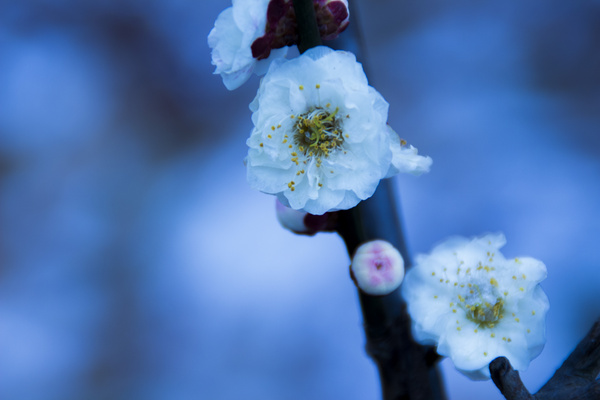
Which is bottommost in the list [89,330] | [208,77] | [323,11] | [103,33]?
[323,11]

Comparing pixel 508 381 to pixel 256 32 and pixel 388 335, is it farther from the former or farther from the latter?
pixel 256 32

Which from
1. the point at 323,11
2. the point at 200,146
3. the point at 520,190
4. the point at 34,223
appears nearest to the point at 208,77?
the point at 200,146

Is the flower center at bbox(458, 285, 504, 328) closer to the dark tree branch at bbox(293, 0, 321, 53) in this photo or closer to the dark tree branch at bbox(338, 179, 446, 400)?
the dark tree branch at bbox(338, 179, 446, 400)

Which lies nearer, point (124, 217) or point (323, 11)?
point (323, 11)

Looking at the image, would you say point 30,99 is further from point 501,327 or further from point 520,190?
point 501,327

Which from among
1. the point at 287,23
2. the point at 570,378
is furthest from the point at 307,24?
the point at 570,378

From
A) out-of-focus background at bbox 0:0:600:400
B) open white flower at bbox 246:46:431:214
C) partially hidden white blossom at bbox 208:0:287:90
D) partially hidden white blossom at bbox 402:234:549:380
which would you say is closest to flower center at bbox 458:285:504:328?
partially hidden white blossom at bbox 402:234:549:380

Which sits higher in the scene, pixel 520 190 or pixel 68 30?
pixel 68 30

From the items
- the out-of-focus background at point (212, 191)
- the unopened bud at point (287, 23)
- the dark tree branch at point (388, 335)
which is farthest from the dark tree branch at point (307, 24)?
the out-of-focus background at point (212, 191)

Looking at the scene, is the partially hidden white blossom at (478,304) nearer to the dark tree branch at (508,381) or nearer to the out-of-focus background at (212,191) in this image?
the dark tree branch at (508,381)
